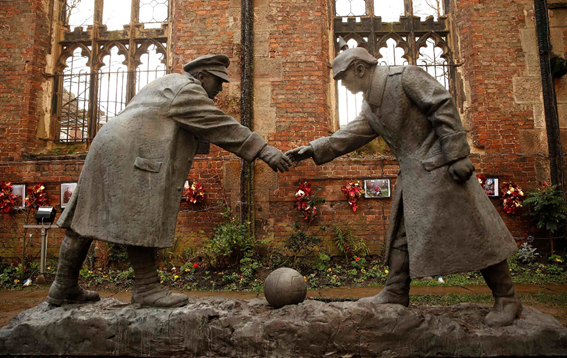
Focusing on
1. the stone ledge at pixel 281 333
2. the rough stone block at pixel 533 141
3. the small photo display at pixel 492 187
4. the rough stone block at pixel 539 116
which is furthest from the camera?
the rough stone block at pixel 539 116

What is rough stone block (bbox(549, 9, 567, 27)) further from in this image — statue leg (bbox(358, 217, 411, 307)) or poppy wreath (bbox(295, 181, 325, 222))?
statue leg (bbox(358, 217, 411, 307))

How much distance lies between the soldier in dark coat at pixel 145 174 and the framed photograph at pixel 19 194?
5295 mm

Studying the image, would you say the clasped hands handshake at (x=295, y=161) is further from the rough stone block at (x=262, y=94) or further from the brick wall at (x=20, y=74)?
the brick wall at (x=20, y=74)

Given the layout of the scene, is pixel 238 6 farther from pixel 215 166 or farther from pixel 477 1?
pixel 477 1

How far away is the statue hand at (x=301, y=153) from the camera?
9.78 ft

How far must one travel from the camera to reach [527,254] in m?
6.25

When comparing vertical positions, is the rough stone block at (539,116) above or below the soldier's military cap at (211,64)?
above

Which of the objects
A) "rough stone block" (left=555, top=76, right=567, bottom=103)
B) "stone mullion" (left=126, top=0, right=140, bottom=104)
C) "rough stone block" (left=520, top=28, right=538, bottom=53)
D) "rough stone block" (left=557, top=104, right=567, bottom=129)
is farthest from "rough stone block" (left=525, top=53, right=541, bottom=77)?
"stone mullion" (left=126, top=0, right=140, bottom=104)

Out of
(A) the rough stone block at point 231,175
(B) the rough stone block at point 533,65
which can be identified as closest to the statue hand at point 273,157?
(A) the rough stone block at point 231,175

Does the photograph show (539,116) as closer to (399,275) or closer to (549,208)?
(549,208)

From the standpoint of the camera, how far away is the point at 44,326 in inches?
97.0

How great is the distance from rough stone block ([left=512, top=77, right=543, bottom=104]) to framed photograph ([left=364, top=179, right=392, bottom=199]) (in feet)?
9.93

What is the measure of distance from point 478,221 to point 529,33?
6.75 meters

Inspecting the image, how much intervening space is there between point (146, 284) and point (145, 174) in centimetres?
82
